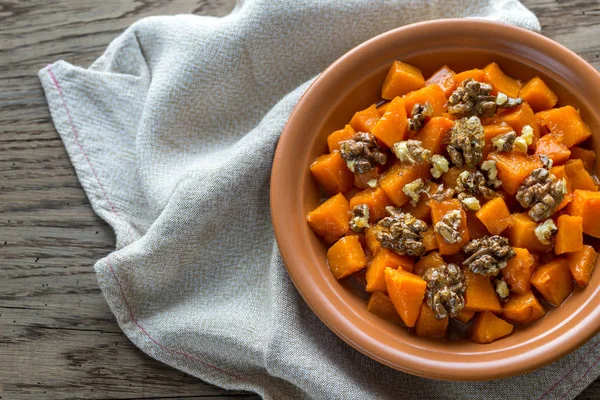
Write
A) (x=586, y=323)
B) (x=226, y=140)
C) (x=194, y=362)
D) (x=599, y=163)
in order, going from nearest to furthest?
(x=586, y=323) < (x=599, y=163) < (x=194, y=362) < (x=226, y=140)

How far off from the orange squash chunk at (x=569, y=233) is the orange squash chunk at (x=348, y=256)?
58 centimetres

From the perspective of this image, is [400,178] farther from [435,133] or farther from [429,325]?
[429,325]

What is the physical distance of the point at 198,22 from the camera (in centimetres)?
234

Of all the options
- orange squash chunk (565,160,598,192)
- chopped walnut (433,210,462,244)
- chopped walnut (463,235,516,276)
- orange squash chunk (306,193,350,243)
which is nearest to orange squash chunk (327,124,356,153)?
orange squash chunk (306,193,350,243)

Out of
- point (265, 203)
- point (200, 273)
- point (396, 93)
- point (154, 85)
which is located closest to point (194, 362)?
point (200, 273)

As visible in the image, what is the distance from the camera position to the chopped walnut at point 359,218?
1896 mm

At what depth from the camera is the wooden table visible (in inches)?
90.2

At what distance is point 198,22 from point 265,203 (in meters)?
0.73

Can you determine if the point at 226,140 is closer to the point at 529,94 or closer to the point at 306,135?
the point at 306,135

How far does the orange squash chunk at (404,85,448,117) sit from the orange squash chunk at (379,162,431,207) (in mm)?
179

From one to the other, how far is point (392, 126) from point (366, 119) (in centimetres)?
12

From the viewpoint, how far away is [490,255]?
181 cm

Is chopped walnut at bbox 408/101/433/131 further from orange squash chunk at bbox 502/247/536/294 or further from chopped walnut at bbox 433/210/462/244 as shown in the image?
orange squash chunk at bbox 502/247/536/294

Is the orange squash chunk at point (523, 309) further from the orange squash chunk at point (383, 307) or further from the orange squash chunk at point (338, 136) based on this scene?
the orange squash chunk at point (338, 136)
